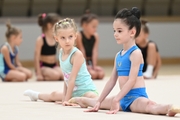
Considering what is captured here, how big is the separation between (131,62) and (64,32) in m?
0.89

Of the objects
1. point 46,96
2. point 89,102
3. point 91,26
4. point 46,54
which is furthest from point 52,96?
point 91,26

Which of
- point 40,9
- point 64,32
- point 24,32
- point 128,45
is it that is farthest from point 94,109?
point 40,9

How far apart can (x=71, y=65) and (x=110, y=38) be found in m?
7.43

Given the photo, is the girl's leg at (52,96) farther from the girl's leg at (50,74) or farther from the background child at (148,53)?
the background child at (148,53)

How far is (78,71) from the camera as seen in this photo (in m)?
4.36

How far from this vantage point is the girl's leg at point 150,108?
3.35 metres

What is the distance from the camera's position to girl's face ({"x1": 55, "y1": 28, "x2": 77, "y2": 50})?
432 cm

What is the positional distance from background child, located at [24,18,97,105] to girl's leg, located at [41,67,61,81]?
10.8 ft

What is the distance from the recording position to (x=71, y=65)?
14.4 ft

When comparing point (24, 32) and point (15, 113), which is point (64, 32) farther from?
point (24, 32)

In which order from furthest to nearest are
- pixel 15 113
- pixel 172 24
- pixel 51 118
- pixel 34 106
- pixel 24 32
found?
pixel 172 24 → pixel 24 32 → pixel 34 106 → pixel 15 113 → pixel 51 118

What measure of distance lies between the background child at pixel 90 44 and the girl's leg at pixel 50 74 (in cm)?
60

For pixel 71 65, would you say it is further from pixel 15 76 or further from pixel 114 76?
pixel 15 76

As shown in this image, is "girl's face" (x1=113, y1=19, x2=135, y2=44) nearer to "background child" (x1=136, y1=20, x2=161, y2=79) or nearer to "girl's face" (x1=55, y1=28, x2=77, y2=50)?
"girl's face" (x1=55, y1=28, x2=77, y2=50)
